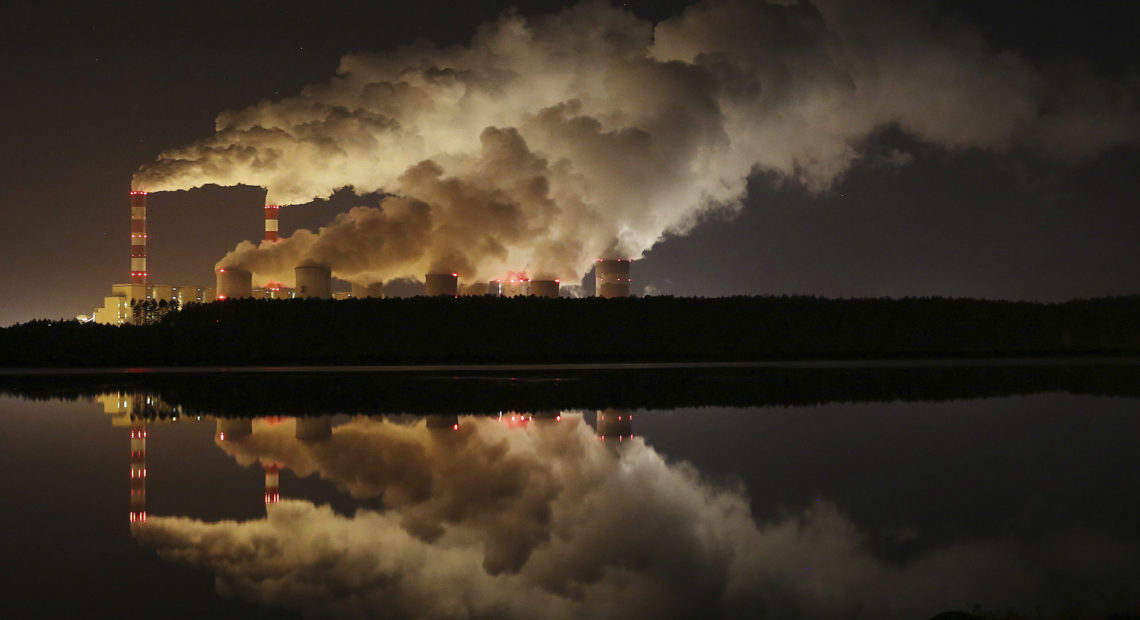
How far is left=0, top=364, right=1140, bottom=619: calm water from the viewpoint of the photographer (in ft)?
17.8

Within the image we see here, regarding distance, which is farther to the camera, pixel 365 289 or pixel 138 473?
pixel 365 289

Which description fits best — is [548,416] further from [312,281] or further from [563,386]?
[312,281]

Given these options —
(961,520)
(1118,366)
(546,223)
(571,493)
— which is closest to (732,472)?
(571,493)

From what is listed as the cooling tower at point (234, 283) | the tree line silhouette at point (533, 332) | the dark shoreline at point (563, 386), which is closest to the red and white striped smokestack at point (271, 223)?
the cooling tower at point (234, 283)

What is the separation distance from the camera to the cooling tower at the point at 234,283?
4412cm

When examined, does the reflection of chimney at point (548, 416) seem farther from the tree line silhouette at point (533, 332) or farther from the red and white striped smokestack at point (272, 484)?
the tree line silhouette at point (533, 332)

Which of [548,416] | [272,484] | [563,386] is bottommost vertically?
[272,484]

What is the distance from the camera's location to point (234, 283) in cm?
4422

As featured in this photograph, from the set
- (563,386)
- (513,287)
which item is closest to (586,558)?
(563,386)

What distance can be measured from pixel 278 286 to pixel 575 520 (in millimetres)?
42177

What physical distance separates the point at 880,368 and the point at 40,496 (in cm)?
2156

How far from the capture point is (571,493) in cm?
830

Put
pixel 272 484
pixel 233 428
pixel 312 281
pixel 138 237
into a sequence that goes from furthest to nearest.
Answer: pixel 138 237, pixel 312 281, pixel 233 428, pixel 272 484

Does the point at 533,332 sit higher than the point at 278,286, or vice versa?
the point at 278,286
